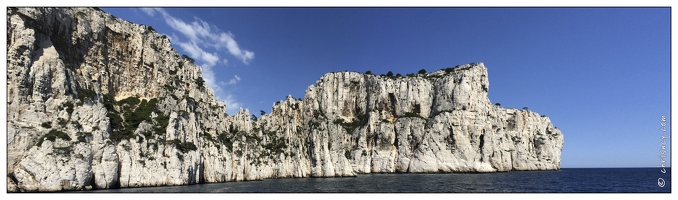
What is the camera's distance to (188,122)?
2530 inches

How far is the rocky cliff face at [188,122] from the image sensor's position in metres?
45.3

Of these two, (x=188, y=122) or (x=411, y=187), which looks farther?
(x=188, y=122)

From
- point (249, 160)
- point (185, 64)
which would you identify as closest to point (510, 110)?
point (249, 160)

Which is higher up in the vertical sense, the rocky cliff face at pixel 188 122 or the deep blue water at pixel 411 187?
the rocky cliff face at pixel 188 122

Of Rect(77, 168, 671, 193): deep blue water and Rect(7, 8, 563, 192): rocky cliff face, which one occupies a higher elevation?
Rect(7, 8, 563, 192): rocky cliff face

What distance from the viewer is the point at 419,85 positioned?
135250 millimetres

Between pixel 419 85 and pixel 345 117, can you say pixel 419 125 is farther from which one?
pixel 345 117

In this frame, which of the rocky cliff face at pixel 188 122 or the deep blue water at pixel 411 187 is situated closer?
the rocky cliff face at pixel 188 122

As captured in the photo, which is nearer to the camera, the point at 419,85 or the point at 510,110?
the point at 419,85

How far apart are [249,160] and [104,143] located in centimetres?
3014

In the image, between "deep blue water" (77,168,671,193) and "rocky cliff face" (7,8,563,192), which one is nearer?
"rocky cliff face" (7,8,563,192)

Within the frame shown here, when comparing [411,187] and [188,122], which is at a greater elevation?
[188,122]

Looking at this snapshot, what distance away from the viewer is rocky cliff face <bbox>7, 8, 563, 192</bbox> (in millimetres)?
45344

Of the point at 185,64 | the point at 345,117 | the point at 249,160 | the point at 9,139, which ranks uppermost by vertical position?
the point at 185,64
